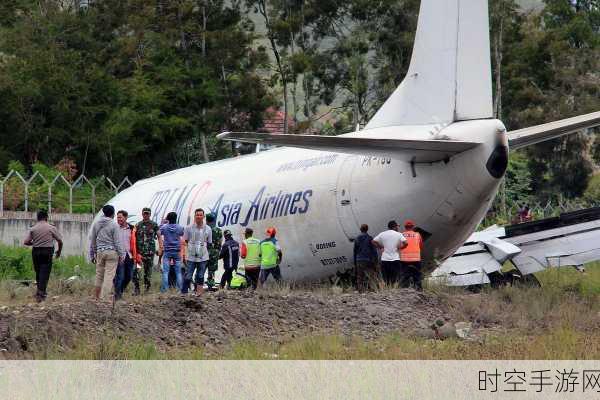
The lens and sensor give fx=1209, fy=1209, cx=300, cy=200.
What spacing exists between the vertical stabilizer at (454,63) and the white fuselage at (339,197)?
398 mm

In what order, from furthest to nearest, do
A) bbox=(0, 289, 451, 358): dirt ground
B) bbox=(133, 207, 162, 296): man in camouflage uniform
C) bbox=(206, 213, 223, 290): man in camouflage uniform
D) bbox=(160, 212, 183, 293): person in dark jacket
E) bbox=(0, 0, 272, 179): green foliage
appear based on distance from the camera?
bbox=(0, 0, 272, 179): green foliage < bbox=(206, 213, 223, 290): man in camouflage uniform < bbox=(133, 207, 162, 296): man in camouflage uniform < bbox=(160, 212, 183, 293): person in dark jacket < bbox=(0, 289, 451, 358): dirt ground

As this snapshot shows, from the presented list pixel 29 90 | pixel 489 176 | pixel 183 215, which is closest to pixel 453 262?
pixel 489 176

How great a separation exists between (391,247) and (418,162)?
4.82 feet

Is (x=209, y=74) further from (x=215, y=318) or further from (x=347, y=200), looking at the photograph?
(x=215, y=318)

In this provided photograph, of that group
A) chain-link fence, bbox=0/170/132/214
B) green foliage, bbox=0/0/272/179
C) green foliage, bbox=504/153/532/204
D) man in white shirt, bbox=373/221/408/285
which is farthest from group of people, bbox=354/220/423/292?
green foliage, bbox=504/153/532/204

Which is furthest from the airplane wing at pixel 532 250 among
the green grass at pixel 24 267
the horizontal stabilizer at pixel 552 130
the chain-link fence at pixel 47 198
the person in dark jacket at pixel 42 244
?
the chain-link fence at pixel 47 198

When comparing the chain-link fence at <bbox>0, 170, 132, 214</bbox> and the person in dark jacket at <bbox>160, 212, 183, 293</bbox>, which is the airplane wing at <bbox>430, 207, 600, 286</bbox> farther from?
the chain-link fence at <bbox>0, 170, 132, 214</bbox>

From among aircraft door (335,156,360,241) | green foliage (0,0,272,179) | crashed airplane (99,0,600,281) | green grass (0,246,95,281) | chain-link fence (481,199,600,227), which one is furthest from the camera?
green foliage (0,0,272,179)

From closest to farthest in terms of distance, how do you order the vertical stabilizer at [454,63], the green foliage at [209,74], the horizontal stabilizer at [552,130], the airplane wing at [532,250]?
the vertical stabilizer at [454,63] < the horizontal stabilizer at [552,130] < the airplane wing at [532,250] < the green foliage at [209,74]

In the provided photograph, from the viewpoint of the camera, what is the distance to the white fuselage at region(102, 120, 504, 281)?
64.0 feet

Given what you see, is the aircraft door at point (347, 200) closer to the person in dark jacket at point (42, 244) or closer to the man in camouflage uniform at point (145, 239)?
the man in camouflage uniform at point (145, 239)

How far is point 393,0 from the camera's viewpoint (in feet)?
172

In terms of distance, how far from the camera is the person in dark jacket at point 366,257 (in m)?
20.6

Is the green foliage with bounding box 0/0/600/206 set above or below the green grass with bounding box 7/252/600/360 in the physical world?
above
